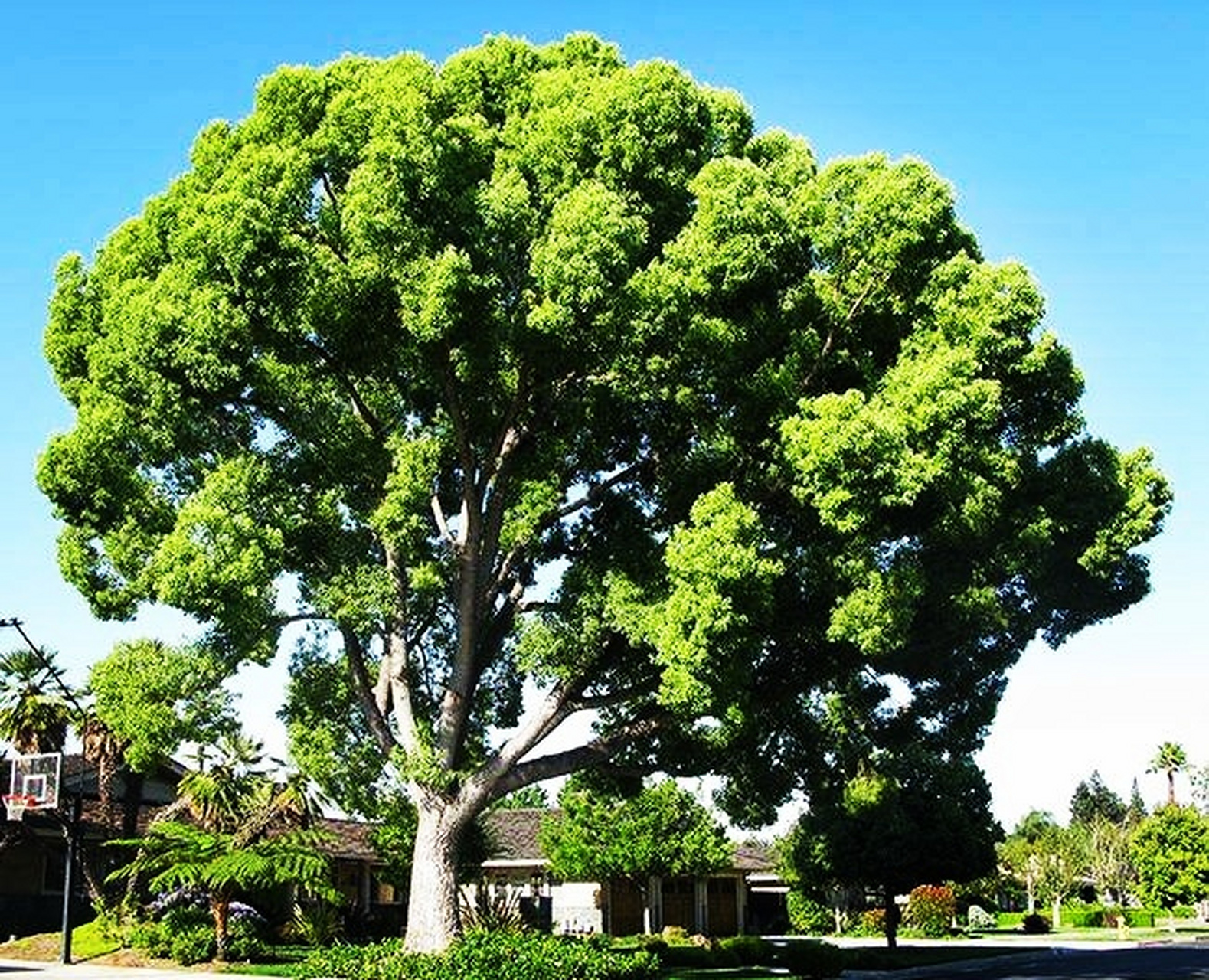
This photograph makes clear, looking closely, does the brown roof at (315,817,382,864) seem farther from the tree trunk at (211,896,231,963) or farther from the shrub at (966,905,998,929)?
the shrub at (966,905,998,929)

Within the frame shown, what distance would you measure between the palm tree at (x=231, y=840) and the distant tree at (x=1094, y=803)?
122 m

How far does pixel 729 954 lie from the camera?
1390 inches

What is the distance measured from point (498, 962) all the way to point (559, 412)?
9.78 m

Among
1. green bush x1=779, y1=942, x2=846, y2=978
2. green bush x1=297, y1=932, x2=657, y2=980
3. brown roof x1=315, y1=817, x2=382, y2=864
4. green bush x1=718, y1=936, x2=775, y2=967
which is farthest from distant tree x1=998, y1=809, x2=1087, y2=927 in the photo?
green bush x1=297, y1=932, x2=657, y2=980

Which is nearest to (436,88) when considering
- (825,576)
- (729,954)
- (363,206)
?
(363,206)

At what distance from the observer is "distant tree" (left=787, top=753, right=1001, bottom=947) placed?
37031mm

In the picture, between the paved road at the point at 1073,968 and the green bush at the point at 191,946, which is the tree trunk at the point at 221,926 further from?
the paved road at the point at 1073,968

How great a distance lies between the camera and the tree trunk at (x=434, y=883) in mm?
24750

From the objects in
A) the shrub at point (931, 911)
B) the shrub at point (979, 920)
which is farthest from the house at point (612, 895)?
the shrub at point (979, 920)

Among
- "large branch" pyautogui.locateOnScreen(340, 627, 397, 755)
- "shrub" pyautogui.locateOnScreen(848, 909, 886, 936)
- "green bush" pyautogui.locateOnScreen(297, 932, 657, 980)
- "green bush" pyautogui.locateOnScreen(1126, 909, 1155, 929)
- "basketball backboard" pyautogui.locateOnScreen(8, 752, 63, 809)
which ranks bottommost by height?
"green bush" pyautogui.locateOnScreen(1126, 909, 1155, 929)

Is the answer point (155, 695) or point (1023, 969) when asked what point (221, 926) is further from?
point (1023, 969)

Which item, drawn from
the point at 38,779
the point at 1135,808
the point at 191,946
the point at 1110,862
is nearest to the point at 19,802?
the point at 38,779

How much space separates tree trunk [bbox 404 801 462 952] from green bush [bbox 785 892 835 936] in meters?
39.5

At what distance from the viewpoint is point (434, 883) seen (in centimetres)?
2506
